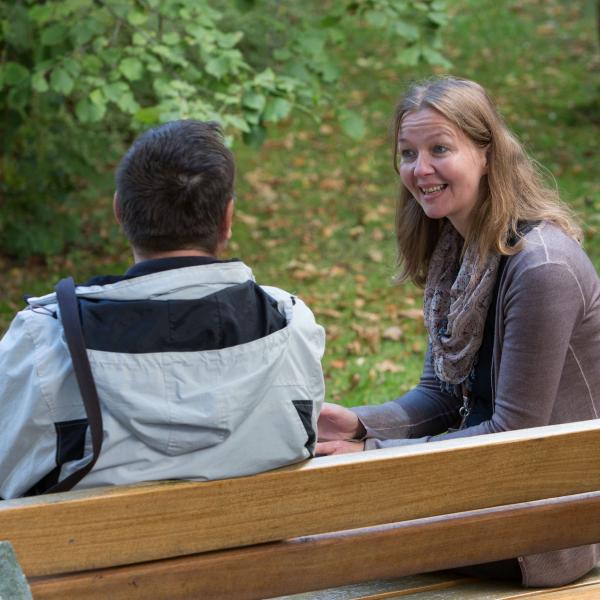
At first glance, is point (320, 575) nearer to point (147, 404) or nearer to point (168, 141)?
point (147, 404)

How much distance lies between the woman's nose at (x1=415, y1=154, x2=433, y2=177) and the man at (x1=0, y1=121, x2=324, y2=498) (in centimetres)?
73

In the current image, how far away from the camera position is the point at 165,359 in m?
2.14

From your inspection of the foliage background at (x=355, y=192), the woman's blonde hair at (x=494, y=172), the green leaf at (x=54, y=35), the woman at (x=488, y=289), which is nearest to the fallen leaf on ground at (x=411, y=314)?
the foliage background at (x=355, y=192)

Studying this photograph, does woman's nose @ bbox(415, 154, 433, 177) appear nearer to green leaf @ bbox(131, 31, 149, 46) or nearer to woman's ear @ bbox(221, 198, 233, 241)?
woman's ear @ bbox(221, 198, 233, 241)

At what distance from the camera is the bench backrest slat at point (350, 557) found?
214 centimetres

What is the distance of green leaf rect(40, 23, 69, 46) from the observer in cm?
582

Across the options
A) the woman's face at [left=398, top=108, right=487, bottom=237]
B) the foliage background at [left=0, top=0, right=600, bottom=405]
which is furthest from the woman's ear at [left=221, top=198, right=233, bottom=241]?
the foliage background at [left=0, top=0, right=600, bottom=405]

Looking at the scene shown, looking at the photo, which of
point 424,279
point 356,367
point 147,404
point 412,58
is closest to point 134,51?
point 412,58

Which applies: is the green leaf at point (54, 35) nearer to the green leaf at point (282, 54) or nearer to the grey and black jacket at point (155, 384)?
the green leaf at point (282, 54)

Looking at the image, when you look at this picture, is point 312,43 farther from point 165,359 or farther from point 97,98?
point 165,359

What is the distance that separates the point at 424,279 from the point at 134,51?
288 centimetres

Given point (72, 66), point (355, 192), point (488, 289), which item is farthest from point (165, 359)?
point (355, 192)

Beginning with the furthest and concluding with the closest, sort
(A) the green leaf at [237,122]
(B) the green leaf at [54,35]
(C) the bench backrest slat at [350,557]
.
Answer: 1. (B) the green leaf at [54,35]
2. (A) the green leaf at [237,122]
3. (C) the bench backrest slat at [350,557]

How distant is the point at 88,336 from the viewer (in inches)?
83.4
